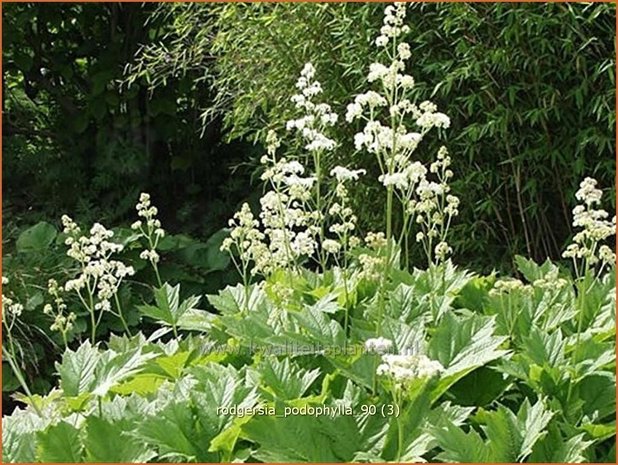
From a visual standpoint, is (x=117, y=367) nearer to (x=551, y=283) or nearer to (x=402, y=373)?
(x=402, y=373)

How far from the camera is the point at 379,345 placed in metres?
1.57

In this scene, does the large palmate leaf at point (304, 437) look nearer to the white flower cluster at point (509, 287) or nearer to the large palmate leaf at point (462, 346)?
the large palmate leaf at point (462, 346)

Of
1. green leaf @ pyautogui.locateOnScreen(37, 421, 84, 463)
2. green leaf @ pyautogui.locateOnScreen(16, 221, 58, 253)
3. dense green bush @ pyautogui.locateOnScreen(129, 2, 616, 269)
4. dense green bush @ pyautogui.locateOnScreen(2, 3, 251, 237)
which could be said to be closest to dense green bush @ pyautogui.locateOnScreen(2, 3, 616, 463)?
green leaf @ pyautogui.locateOnScreen(37, 421, 84, 463)

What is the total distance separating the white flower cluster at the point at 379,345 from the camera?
1.56m

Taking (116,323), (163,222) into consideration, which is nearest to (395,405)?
(116,323)

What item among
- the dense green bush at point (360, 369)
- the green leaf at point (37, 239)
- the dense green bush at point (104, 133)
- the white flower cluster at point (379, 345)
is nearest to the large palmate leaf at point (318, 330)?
the dense green bush at point (360, 369)

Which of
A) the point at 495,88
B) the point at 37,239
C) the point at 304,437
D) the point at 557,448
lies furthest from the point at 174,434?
the point at 37,239

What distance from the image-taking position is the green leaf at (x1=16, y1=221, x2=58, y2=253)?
13.5 ft

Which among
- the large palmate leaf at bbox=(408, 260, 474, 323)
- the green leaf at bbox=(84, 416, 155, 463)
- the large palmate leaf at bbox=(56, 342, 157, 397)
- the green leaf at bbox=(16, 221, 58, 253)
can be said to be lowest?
the green leaf at bbox=(84, 416, 155, 463)

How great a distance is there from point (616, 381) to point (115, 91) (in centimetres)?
421

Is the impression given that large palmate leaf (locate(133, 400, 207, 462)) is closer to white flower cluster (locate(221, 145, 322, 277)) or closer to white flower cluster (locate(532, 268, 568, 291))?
white flower cluster (locate(221, 145, 322, 277))

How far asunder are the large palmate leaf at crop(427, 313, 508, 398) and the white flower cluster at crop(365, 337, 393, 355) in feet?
0.30

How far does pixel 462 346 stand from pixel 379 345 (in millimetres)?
198

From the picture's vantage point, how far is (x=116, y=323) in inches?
155
